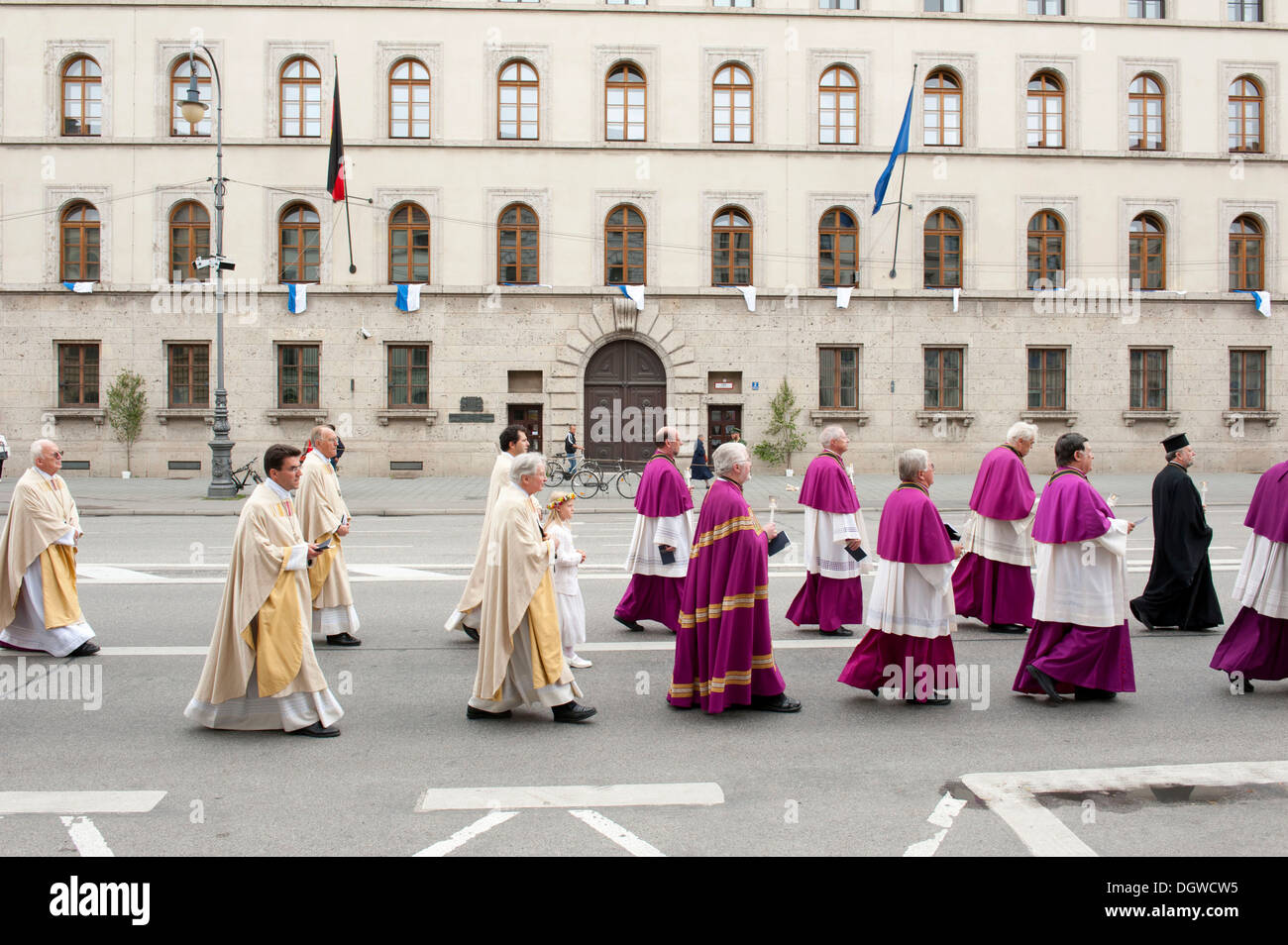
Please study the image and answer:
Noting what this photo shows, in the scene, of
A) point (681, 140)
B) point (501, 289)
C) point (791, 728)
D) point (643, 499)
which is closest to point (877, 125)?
point (681, 140)

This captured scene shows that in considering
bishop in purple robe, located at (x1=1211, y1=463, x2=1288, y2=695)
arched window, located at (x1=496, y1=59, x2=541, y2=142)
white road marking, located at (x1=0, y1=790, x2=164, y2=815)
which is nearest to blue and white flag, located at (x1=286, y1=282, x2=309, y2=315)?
arched window, located at (x1=496, y1=59, x2=541, y2=142)

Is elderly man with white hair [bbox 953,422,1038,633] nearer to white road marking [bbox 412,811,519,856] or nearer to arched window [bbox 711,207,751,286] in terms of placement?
white road marking [bbox 412,811,519,856]

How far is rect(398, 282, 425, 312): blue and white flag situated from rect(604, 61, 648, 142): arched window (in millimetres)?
7075

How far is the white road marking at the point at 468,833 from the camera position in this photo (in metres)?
4.72

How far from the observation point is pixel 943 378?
102ft

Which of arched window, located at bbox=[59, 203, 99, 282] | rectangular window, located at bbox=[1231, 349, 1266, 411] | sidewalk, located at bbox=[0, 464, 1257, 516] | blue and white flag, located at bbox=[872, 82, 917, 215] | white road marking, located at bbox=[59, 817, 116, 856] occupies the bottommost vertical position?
white road marking, located at bbox=[59, 817, 116, 856]

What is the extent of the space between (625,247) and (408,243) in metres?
6.27

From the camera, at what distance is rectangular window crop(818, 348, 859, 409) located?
30.9 meters

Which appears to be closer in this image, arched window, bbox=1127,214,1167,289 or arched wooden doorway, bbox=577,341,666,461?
arched wooden doorway, bbox=577,341,666,461

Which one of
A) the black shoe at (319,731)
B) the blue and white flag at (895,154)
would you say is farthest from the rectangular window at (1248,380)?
the black shoe at (319,731)

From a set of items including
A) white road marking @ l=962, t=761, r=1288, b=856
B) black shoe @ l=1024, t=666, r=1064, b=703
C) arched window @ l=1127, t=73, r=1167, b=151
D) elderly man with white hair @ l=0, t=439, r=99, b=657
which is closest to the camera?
white road marking @ l=962, t=761, r=1288, b=856

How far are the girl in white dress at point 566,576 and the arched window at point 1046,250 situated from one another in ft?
88.1

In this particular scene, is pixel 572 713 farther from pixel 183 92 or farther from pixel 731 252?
pixel 183 92

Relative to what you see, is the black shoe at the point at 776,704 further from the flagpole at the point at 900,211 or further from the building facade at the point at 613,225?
the flagpole at the point at 900,211
